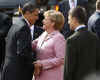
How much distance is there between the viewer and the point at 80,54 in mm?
4543

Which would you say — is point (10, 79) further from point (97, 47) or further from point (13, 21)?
point (97, 47)

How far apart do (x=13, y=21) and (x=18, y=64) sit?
642 millimetres

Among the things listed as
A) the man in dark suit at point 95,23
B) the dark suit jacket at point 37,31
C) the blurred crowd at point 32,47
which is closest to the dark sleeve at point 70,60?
the blurred crowd at point 32,47

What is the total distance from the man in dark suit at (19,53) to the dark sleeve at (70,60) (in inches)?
28.5

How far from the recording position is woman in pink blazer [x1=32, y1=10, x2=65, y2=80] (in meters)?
5.33

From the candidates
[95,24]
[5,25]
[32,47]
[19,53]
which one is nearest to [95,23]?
[95,24]

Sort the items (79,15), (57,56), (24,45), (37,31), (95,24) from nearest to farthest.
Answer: (79,15) < (24,45) < (57,56) < (37,31) < (95,24)

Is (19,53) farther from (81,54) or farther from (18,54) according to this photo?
(81,54)

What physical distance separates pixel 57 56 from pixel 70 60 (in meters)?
0.75

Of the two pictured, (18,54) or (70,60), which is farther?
(18,54)

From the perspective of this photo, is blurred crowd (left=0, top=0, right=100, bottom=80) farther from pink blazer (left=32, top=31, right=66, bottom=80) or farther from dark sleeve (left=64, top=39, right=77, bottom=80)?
dark sleeve (left=64, top=39, right=77, bottom=80)

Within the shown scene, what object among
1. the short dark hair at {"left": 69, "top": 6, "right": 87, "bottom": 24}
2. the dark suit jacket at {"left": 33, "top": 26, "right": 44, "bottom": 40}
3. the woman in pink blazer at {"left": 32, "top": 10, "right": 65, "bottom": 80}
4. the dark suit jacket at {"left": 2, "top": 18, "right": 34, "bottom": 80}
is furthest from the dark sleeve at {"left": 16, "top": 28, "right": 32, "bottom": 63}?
the dark suit jacket at {"left": 33, "top": 26, "right": 44, "bottom": 40}

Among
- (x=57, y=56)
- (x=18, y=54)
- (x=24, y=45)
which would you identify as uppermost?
(x=24, y=45)

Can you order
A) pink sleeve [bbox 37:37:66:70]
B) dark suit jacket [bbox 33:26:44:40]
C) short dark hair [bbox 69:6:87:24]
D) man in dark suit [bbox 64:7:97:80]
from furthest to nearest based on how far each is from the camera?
dark suit jacket [bbox 33:26:44:40], pink sleeve [bbox 37:37:66:70], short dark hair [bbox 69:6:87:24], man in dark suit [bbox 64:7:97:80]
